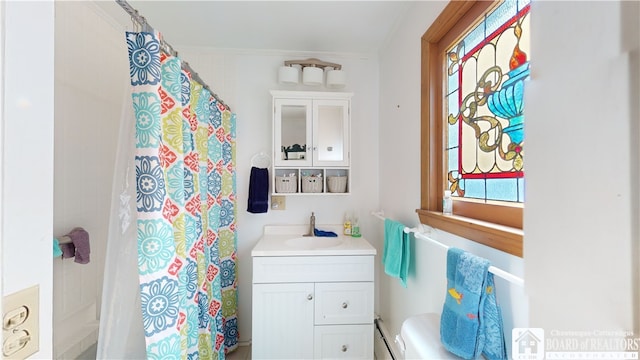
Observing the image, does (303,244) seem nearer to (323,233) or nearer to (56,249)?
(323,233)

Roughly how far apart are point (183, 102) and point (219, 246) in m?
1.01

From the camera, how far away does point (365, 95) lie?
2062 millimetres

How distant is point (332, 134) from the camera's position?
6.26ft

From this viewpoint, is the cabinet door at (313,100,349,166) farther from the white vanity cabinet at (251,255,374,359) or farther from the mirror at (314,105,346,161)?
the white vanity cabinet at (251,255,374,359)

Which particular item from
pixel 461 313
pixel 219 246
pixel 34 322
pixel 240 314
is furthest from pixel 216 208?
pixel 461 313

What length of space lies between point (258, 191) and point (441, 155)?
4.13 ft

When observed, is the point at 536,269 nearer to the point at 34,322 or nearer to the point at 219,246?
the point at 34,322

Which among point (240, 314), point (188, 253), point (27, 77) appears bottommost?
point (240, 314)

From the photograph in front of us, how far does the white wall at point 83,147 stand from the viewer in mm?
1235

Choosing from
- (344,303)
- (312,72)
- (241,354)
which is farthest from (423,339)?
(312,72)

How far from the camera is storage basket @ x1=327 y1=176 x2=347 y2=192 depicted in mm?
1913

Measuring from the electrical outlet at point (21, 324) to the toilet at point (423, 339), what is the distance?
3.01 ft

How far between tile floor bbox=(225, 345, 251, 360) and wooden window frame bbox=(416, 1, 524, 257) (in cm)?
159

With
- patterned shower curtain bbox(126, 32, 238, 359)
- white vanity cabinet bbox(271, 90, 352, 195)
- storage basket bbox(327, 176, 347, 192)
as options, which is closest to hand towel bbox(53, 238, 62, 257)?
patterned shower curtain bbox(126, 32, 238, 359)
